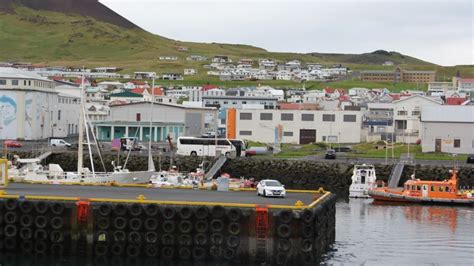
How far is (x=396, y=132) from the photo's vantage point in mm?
130375

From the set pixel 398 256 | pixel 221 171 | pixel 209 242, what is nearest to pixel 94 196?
pixel 209 242

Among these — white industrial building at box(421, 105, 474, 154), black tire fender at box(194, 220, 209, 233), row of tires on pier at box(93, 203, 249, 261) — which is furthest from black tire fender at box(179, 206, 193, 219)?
white industrial building at box(421, 105, 474, 154)

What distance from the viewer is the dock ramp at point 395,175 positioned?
81.5 m

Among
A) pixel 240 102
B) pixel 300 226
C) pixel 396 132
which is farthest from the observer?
pixel 240 102

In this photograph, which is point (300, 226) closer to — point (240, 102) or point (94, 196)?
point (94, 196)

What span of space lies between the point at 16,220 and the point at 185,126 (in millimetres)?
90427

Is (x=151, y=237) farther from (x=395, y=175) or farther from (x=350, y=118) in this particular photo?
(x=350, y=118)

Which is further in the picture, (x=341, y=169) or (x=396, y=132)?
(x=396, y=132)

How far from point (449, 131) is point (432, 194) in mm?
33669

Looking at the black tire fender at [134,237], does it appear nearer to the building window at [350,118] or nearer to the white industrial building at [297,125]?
the white industrial building at [297,125]

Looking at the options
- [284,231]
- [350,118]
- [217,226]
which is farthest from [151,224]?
[350,118]

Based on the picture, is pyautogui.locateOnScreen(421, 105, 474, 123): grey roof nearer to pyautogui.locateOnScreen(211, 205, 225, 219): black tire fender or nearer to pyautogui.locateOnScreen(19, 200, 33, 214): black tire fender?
pyautogui.locateOnScreen(211, 205, 225, 219): black tire fender

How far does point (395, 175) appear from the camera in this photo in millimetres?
83812

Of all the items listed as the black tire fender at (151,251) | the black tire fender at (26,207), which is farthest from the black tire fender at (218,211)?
the black tire fender at (26,207)
